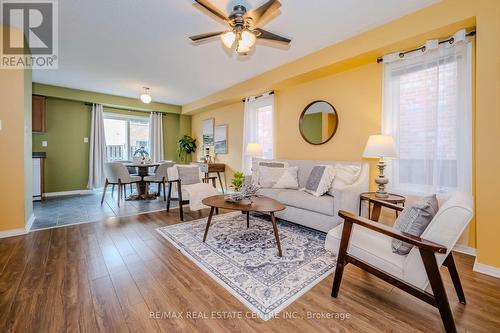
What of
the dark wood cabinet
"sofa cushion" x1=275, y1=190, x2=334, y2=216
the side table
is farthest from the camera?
the dark wood cabinet

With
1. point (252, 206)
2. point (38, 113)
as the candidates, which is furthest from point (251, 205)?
point (38, 113)

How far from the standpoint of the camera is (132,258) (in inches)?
86.6

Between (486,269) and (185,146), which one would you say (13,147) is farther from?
(486,269)

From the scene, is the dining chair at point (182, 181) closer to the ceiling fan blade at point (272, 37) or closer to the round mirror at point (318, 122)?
the round mirror at point (318, 122)

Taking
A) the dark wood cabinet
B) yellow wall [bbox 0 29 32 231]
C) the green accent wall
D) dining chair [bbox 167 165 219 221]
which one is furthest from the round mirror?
the dark wood cabinet

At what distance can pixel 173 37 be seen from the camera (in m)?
2.92

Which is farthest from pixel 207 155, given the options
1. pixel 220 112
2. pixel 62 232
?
pixel 62 232

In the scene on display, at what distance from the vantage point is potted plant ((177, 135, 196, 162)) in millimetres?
7004

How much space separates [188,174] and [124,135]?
394 cm

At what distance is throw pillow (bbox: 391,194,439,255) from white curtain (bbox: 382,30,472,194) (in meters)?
1.35

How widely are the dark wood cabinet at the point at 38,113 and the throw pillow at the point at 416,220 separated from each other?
21.9 ft

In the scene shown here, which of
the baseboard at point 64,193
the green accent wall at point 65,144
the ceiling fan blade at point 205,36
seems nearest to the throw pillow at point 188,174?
the ceiling fan blade at point 205,36

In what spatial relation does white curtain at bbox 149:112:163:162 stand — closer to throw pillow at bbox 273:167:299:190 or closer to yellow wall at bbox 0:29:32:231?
yellow wall at bbox 0:29:32:231

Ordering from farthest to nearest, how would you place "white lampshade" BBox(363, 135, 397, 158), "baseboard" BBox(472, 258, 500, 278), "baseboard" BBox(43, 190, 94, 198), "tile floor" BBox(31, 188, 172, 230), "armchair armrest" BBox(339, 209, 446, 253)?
1. "baseboard" BBox(43, 190, 94, 198)
2. "tile floor" BBox(31, 188, 172, 230)
3. "white lampshade" BBox(363, 135, 397, 158)
4. "baseboard" BBox(472, 258, 500, 278)
5. "armchair armrest" BBox(339, 209, 446, 253)
